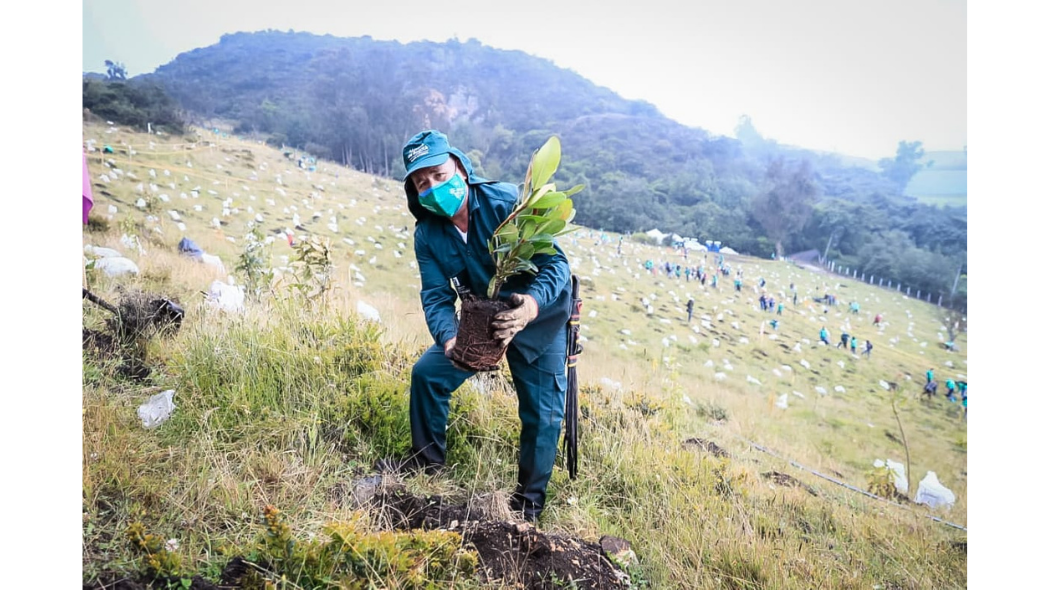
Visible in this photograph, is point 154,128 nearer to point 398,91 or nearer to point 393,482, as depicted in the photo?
point 398,91

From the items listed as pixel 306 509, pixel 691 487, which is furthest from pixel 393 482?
pixel 691 487

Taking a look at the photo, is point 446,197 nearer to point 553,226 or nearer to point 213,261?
point 553,226

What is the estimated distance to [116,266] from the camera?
2.68 metres

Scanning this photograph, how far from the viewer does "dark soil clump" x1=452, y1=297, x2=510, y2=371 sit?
1507 mm

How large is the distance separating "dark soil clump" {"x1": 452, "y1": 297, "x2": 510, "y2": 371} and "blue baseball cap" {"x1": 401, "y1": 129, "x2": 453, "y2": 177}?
461 mm

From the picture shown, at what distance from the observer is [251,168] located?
343 cm

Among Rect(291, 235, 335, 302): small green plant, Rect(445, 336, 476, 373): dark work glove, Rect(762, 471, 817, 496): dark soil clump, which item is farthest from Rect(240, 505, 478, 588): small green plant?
Rect(762, 471, 817, 496): dark soil clump

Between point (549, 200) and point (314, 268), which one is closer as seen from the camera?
point (549, 200)

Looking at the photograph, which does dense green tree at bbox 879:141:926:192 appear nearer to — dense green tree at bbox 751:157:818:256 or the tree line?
the tree line

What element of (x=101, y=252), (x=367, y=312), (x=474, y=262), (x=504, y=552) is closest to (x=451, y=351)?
(x=474, y=262)

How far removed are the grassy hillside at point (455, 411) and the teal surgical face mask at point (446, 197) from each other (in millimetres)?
Result: 903

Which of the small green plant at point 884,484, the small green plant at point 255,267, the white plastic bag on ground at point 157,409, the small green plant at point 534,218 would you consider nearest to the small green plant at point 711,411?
the small green plant at point 884,484

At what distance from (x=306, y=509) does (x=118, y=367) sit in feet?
4.03

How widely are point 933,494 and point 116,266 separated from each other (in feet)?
15.3
